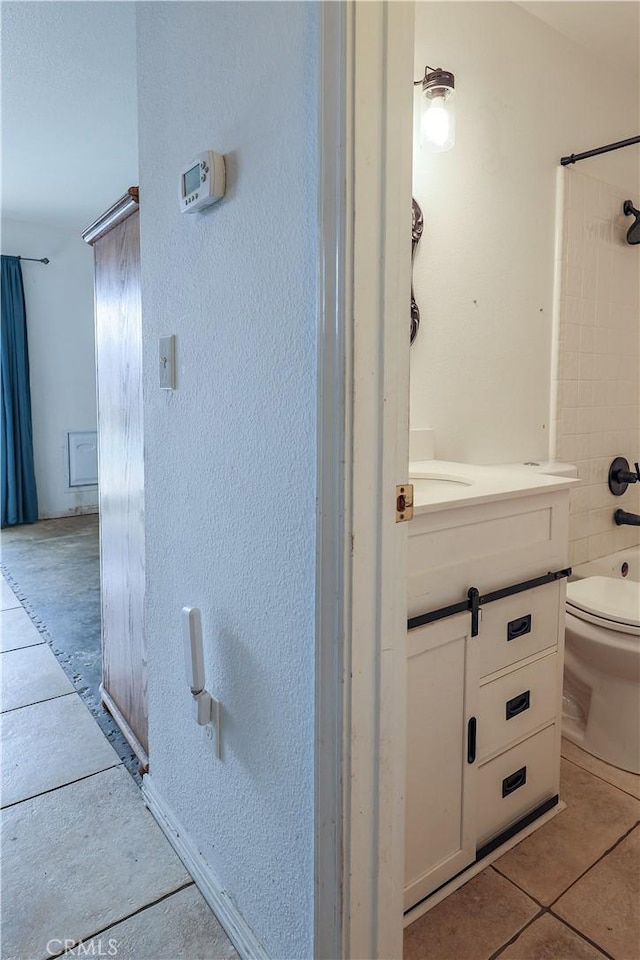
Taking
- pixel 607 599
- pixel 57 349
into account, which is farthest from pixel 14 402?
pixel 607 599

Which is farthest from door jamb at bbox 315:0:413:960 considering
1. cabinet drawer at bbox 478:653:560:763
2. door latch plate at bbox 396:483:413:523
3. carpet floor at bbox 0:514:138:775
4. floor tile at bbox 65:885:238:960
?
carpet floor at bbox 0:514:138:775

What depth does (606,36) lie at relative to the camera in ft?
6.68

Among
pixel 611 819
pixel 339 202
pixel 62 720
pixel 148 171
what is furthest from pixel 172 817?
pixel 148 171

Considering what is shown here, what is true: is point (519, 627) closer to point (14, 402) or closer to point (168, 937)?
point (168, 937)

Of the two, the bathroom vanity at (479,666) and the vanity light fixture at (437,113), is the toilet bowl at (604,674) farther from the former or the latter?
the vanity light fixture at (437,113)

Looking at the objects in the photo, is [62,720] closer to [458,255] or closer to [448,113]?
[458,255]

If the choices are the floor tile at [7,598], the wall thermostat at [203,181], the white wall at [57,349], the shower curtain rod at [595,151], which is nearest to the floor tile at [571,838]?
the wall thermostat at [203,181]

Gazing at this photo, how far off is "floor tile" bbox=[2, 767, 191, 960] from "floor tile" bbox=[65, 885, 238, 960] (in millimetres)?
31

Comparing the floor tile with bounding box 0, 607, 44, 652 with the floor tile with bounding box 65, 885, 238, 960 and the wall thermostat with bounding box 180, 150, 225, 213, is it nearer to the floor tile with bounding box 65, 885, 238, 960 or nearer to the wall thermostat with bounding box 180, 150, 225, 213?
the floor tile with bounding box 65, 885, 238, 960

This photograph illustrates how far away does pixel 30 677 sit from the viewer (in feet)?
7.31

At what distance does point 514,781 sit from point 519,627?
0.39m

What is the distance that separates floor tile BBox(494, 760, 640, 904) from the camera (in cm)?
135

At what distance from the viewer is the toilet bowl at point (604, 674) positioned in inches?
67.9

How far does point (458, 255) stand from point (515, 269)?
292 millimetres
